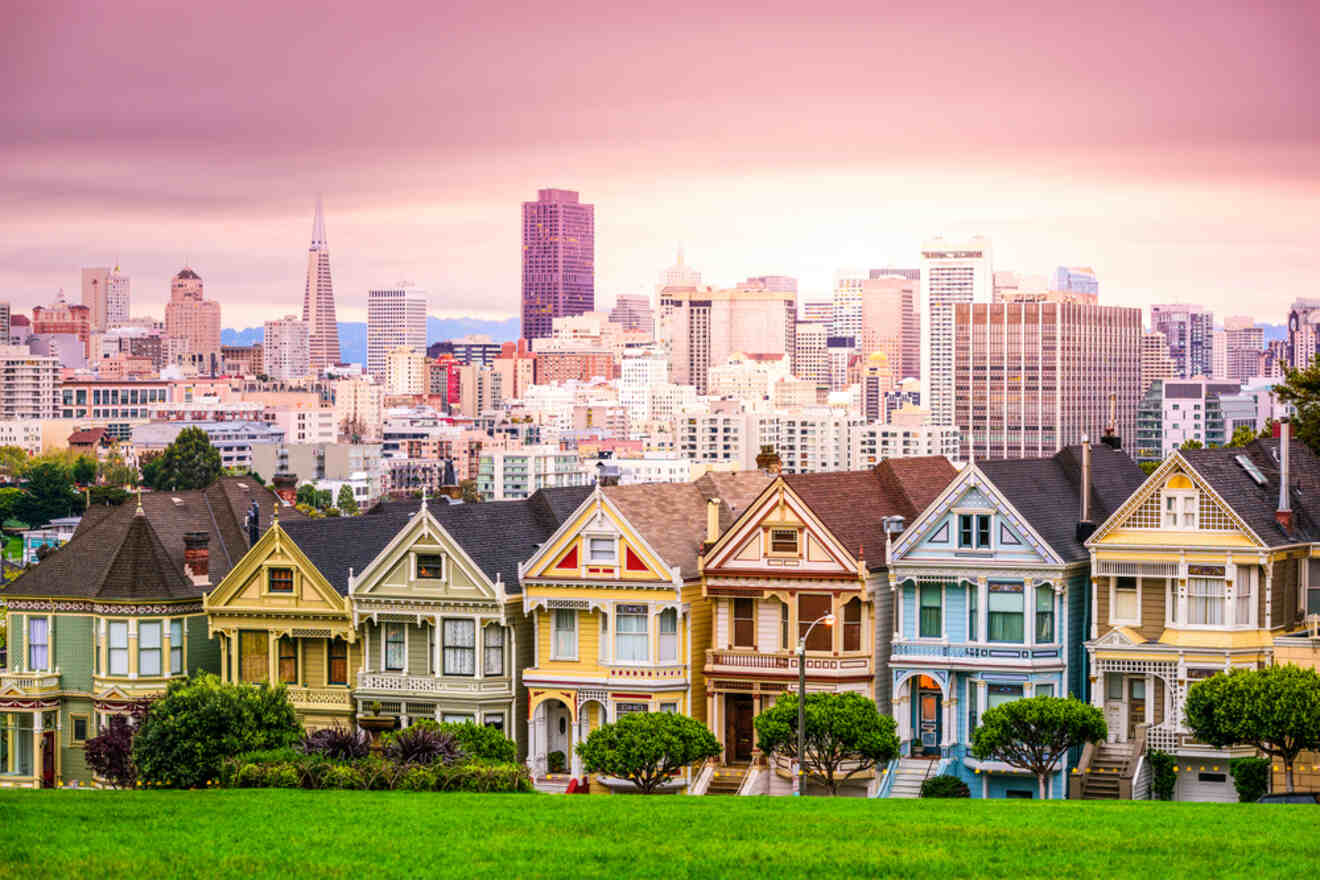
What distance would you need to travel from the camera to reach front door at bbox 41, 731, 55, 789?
6019 cm

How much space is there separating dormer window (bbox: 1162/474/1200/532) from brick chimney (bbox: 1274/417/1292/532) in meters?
1.89

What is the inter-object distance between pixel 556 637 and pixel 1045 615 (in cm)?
1101

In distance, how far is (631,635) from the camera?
5462cm

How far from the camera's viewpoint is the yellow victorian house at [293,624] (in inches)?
2247

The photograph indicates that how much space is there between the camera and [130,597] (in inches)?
2338

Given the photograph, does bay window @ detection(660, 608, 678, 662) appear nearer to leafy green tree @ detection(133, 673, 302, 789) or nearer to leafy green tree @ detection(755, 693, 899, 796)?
leafy green tree @ detection(755, 693, 899, 796)

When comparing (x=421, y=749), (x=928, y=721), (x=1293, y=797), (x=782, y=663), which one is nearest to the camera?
(x=421, y=749)

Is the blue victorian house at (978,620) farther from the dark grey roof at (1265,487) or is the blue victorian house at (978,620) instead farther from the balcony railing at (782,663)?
the dark grey roof at (1265,487)

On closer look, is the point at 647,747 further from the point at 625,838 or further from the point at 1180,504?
the point at 625,838

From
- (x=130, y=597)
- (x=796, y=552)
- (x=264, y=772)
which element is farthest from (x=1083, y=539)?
(x=130, y=597)

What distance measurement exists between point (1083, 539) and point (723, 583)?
7918 millimetres

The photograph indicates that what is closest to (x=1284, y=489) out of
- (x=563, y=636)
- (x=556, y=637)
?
(x=563, y=636)

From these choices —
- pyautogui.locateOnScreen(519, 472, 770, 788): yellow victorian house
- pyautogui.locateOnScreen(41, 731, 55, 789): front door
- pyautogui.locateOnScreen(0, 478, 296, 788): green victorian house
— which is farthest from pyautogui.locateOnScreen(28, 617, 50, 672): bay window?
pyautogui.locateOnScreen(519, 472, 770, 788): yellow victorian house

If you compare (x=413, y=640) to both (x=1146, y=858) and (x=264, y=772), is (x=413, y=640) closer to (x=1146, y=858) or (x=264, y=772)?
(x=264, y=772)
